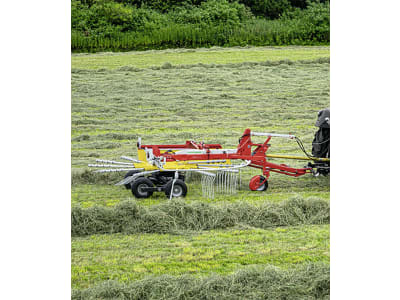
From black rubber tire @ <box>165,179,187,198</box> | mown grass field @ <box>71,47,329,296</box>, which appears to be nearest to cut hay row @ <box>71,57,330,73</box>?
mown grass field @ <box>71,47,329,296</box>

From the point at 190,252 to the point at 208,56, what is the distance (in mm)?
4156

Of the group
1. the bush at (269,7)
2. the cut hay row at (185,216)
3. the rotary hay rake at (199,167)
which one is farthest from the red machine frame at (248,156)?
the bush at (269,7)

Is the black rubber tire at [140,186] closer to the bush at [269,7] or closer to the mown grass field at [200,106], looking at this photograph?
the mown grass field at [200,106]

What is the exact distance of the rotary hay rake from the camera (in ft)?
21.5

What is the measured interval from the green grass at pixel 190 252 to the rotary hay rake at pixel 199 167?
919mm

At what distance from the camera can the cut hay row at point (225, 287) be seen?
480 cm

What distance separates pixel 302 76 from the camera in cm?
897

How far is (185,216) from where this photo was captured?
5.95 meters

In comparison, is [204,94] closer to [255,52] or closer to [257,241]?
[255,52]

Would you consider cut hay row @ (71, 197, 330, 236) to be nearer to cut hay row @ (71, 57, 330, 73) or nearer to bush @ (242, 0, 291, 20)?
cut hay row @ (71, 57, 330, 73)

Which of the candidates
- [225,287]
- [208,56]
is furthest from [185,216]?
[208,56]

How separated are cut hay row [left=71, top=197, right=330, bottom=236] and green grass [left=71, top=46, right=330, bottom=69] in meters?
3.05
